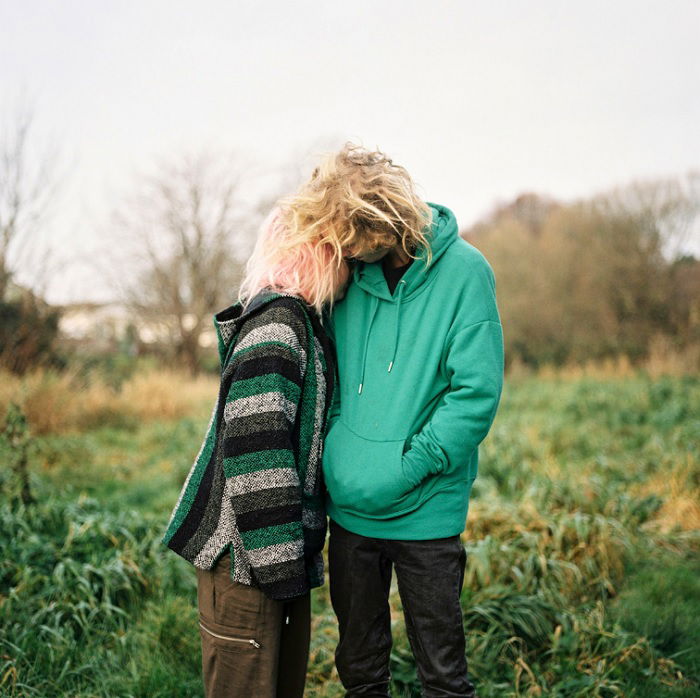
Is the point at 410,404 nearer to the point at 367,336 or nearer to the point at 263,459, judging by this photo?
the point at 367,336

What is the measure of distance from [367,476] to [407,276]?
624 mm

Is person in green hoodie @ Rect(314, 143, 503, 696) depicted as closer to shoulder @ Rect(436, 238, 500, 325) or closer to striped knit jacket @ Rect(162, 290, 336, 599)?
shoulder @ Rect(436, 238, 500, 325)

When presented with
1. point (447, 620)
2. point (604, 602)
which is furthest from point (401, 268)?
point (604, 602)

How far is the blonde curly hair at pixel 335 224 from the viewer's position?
1.84 m

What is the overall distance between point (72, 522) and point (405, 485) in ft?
8.59

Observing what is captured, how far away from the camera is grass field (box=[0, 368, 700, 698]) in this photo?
8.55 ft

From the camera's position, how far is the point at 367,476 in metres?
1.84

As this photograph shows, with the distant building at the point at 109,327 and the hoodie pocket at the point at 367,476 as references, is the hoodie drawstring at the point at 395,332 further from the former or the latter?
the distant building at the point at 109,327

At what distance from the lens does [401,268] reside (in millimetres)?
2045

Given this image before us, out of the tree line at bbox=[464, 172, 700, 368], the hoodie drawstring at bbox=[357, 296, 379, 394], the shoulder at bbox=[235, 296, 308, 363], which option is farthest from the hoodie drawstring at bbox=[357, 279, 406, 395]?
the tree line at bbox=[464, 172, 700, 368]

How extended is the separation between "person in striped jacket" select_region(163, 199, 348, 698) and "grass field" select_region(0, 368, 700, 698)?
95 cm

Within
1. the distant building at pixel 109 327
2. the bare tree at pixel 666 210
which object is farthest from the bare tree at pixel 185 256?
the bare tree at pixel 666 210

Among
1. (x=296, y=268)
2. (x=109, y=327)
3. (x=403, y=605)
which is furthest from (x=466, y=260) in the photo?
(x=109, y=327)

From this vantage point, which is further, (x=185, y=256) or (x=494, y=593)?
(x=185, y=256)
